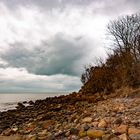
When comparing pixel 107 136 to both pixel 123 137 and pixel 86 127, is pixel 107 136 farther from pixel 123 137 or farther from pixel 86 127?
pixel 86 127

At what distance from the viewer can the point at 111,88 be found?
36.5 m

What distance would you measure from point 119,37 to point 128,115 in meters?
31.7

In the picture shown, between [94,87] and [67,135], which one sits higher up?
[94,87]

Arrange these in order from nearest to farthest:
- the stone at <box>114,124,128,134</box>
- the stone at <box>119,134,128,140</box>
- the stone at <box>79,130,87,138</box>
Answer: the stone at <box>119,134,128,140</box>
the stone at <box>114,124,128,134</box>
the stone at <box>79,130,87,138</box>

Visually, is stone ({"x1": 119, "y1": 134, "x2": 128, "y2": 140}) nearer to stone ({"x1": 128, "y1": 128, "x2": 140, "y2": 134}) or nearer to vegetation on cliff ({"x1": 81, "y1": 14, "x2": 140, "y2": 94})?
stone ({"x1": 128, "y1": 128, "x2": 140, "y2": 134})

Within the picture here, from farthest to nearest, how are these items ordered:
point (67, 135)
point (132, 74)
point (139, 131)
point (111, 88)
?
point (111, 88) → point (132, 74) → point (67, 135) → point (139, 131)

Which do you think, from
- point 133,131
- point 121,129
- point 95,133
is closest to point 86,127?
point 95,133

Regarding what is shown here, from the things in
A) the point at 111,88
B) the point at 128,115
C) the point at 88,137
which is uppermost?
the point at 111,88

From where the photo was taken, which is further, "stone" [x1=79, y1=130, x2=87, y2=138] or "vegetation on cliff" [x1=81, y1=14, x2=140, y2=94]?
"vegetation on cliff" [x1=81, y1=14, x2=140, y2=94]

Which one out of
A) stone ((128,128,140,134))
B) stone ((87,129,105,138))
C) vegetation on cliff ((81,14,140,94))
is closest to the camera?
stone ((128,128,140,134))

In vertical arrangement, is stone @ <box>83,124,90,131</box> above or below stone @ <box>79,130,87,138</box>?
above

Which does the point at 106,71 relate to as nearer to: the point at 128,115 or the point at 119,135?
the point at 128,115

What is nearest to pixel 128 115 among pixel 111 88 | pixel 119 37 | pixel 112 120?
pixel 112 120

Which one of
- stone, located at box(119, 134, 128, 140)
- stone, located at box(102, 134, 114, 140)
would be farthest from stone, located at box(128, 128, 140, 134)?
stone, located at box(102, 134, 114, 140)
